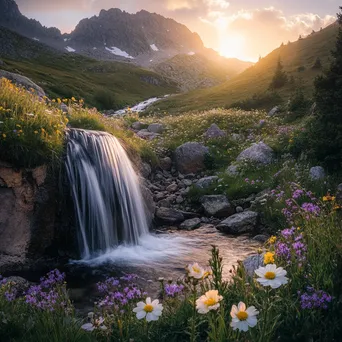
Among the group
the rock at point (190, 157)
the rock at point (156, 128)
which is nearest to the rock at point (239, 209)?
the rock at point (190, 157)

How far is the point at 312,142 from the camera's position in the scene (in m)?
11.6

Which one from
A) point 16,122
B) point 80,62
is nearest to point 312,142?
point 16,122

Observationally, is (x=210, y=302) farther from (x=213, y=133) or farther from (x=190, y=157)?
(x=213, y=133)

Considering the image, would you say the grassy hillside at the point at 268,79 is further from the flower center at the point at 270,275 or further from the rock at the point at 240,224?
the flower center at the point at 270,275

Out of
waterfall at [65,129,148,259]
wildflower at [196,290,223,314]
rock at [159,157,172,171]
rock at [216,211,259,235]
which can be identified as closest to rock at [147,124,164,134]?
rock at [159,157,172,171]

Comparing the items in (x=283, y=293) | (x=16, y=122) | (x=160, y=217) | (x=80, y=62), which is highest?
(x=80, y=62)

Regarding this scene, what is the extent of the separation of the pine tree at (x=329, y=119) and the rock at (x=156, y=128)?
1060 cm

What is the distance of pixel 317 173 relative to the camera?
427 inches

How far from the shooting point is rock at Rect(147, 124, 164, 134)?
848 inches

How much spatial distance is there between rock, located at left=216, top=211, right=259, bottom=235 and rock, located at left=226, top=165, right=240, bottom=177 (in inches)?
136

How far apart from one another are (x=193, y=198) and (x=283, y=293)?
31.8 ft

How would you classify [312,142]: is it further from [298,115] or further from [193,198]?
[298,115]

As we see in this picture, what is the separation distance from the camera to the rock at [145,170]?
13.6 meters

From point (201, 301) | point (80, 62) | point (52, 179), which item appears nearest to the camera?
point (201, 301)
